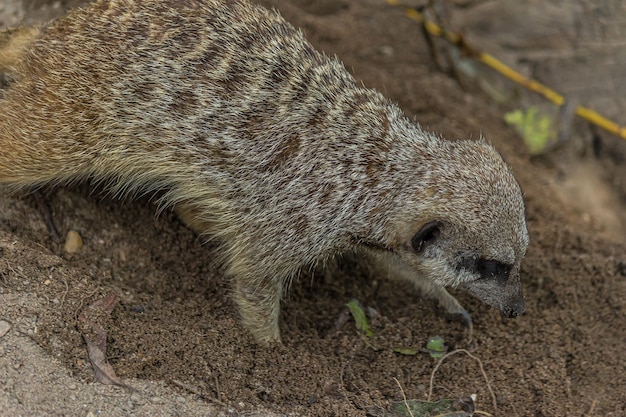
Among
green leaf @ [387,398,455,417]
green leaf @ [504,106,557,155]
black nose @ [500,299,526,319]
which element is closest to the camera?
green leaf @ [387,398,455,417]

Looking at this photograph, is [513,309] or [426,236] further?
[513,309]

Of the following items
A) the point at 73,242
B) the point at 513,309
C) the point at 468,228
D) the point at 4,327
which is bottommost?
the point at 73,242

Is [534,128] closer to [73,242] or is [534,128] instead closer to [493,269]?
[493,269]

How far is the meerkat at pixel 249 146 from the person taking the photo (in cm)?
380

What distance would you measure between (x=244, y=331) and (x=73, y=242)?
48.8 inches

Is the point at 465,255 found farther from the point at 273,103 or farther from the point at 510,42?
the point at 510,42

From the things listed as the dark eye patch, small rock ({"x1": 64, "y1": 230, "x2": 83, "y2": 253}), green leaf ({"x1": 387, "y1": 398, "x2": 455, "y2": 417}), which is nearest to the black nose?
the dark eye patch

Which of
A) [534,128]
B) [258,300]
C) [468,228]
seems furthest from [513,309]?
[534,128]

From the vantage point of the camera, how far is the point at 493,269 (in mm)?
3775

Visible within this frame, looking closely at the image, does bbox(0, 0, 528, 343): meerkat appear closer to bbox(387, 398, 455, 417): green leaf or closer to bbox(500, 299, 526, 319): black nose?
bbox(500, 299, 526, 319): black nose

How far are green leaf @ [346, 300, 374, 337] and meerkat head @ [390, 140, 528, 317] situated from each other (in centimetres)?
54

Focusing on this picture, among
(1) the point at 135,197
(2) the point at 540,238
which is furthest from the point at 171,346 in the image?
(2) the point at 540,238

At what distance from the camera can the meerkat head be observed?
3631mm

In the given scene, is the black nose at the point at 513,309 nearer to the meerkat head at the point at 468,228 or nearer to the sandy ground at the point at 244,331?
the meerkat head at the point at 468,228
